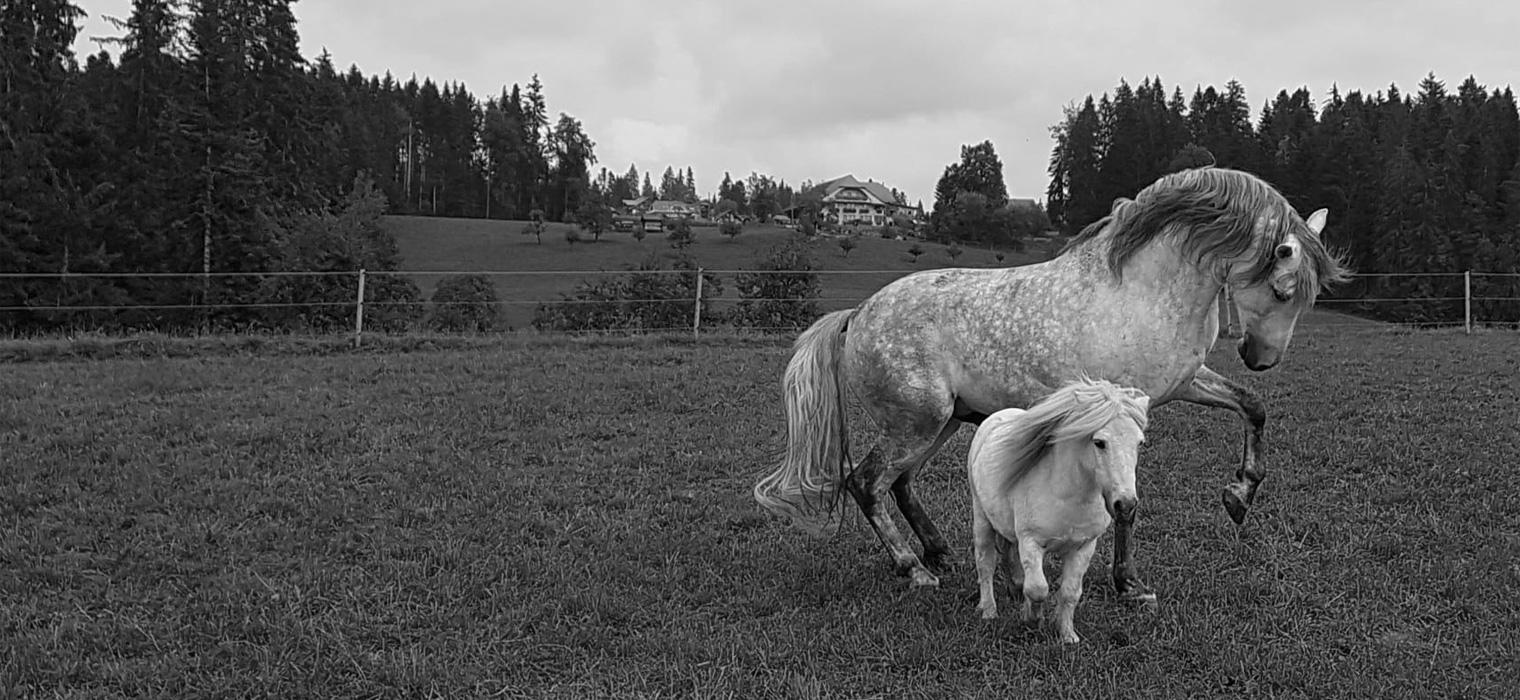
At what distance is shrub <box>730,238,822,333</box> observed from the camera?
1770cm

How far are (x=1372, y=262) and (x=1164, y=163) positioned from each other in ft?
64.0

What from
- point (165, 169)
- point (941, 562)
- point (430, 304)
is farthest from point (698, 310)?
point (165, 169)

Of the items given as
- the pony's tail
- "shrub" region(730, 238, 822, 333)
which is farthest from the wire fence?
the pony's tail

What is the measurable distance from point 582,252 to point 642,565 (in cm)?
4946

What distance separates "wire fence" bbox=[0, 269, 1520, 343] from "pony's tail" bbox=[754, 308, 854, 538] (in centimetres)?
992

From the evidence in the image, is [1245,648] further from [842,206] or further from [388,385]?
[842,206]

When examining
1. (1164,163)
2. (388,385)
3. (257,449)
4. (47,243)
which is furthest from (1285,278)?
(1164,163)

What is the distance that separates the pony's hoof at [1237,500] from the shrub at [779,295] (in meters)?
13.3

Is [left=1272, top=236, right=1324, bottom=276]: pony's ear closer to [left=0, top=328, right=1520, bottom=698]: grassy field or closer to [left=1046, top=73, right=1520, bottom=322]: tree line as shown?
[left=0, top=328, right=1520, bottom=698]: grassy field

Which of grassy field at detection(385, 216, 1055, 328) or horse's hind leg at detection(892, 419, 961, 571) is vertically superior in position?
grassy field at detection(385, 216, 1055, 328)

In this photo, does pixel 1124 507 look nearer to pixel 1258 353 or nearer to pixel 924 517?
pixel 1258 353

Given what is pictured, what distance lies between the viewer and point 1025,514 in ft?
11.2

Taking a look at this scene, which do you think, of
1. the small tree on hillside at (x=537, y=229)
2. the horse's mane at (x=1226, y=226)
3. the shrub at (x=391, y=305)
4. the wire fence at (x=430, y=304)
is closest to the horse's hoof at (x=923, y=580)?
the horse's mane at (x=1226, y=226)

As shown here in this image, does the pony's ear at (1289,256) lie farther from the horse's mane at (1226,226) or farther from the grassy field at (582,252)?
the grassy field at (582,252)
